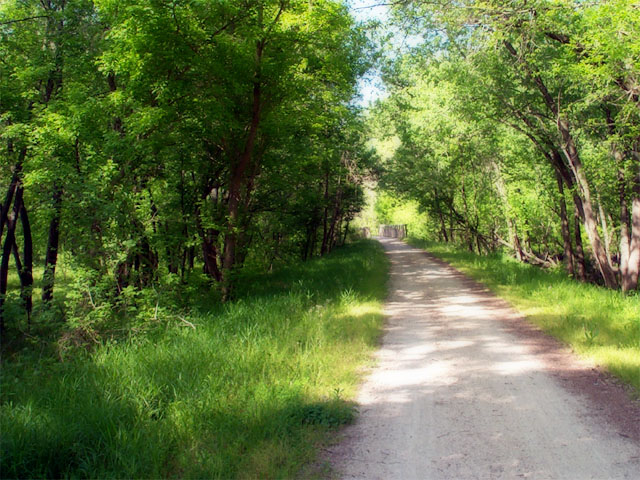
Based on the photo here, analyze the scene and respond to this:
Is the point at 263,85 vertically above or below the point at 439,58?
below

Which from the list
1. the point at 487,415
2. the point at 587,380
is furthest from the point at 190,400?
the point at 587,380

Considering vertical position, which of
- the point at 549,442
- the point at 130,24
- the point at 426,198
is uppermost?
the point at 130,24

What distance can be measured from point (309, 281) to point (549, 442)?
9.46 m

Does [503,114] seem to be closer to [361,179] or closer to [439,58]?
[439,58]

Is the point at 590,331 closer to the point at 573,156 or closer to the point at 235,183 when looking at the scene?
the point at 573,156

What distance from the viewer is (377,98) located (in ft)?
77.4

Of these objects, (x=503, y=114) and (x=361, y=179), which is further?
(x=361, y=179)

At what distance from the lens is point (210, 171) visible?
1355 centimetres

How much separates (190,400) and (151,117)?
5976 mm

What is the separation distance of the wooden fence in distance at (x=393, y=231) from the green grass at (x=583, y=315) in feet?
142

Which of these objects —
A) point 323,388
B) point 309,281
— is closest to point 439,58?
point 309,281

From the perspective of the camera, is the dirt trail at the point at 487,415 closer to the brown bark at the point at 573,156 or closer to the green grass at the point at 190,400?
the green grass at the point at 190,400

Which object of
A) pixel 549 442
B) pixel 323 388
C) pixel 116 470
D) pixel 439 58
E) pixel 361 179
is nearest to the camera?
pixel 116 470

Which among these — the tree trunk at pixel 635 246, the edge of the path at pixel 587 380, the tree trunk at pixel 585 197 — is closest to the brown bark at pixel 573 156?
the tree trunk at pixel 585 197
